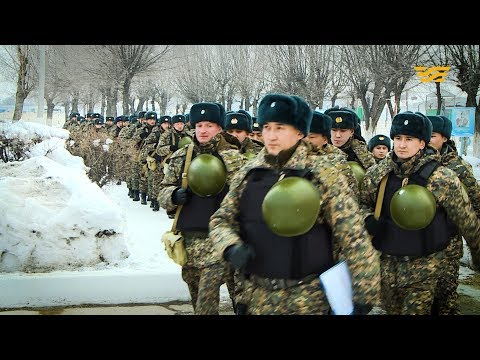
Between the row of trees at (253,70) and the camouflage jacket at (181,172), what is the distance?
9.50 metres

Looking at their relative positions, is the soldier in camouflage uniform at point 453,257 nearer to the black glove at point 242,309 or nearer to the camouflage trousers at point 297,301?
the camouflage trousers at point 297,301

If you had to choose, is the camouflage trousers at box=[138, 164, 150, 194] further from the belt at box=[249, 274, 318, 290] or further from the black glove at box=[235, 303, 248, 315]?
the belt at box=[249, 274, 318, 290]

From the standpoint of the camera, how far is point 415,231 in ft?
12.3

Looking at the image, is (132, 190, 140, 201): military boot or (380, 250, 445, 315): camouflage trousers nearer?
(380, 250, 445, 315): camouflage trousers

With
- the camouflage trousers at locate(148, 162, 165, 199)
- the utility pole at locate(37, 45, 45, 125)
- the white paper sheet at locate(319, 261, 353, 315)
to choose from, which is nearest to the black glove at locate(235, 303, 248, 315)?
the white paper sheet at locate(319, 261, 353, 315)

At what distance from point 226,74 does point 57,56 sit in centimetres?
643

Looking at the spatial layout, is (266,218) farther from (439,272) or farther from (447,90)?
(447,90)

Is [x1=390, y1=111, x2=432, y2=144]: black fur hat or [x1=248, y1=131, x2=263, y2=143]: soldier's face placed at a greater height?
[x1=248, y1=131, x2=263, y2=143]: soldier's face

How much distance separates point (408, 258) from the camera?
3.81 meters

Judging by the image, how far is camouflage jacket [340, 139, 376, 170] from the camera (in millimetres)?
4984

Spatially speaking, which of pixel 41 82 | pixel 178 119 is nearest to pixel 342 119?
pixel 178 119

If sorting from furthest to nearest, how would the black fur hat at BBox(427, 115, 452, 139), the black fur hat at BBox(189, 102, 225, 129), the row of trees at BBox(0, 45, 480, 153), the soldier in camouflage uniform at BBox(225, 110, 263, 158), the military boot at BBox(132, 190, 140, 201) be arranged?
the row of trees at BBox(0, 45, 480, 153) → the military boot at BBox(132, 190, 140, 201) → the soldier in camouflage uniform at BBox(225, 110, 263, 158) → the black fur hat at BBox(427, 115, 452, 139) → the black fur hat at BBox(189, 102, 225, 129)
